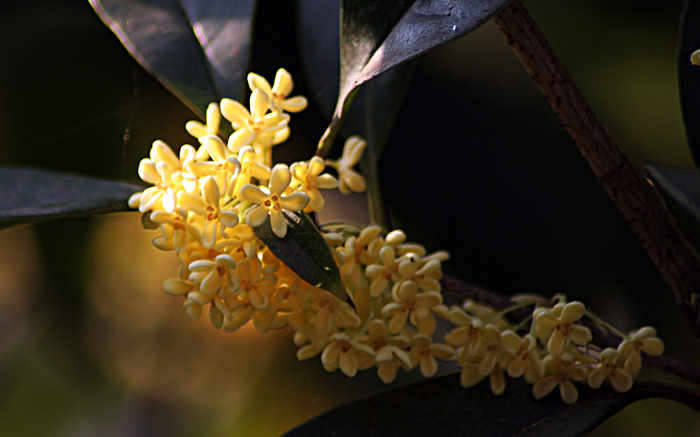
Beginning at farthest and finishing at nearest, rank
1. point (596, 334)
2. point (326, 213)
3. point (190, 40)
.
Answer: point (326, 213), point (190, 40), point (596, 334)

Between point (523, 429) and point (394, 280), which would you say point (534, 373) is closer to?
point (523, 429)

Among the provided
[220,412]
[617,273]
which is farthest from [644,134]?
[220,412]

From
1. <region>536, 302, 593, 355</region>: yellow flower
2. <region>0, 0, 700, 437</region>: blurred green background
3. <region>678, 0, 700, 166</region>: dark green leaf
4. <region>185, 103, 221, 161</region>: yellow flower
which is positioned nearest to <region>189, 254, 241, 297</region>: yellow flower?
<region>185, 103, 221, 161</region>: yellow flower

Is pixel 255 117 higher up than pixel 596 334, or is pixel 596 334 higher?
pixel 255 117

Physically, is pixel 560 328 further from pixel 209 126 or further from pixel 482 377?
pixel 209 126

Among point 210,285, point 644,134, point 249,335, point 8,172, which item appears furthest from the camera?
point 249,335

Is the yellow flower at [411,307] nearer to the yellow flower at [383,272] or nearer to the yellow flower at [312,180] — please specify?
the yellow flower at [383,272]

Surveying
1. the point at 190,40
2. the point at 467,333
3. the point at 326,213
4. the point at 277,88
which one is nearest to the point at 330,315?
the point at 467,333
